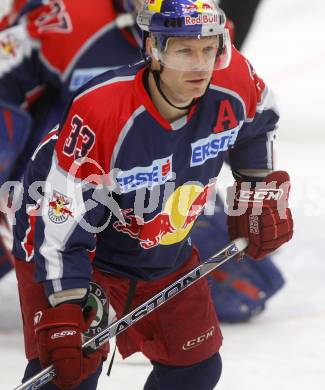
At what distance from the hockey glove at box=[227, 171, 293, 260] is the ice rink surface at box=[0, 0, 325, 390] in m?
0.68

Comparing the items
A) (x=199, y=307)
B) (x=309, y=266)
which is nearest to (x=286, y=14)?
(x=309, y=266)

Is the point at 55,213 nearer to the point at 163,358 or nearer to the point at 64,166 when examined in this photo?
the point at 64,166

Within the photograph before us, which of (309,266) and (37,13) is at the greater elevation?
(37,13)

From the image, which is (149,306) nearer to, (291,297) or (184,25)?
(184,25)

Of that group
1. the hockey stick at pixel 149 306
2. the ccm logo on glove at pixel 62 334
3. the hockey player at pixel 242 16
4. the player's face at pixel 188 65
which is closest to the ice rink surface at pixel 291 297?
the hockey stick at pixel 149 306

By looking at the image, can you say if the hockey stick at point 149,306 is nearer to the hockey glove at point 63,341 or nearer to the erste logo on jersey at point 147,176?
the hockey glove at point 63,341

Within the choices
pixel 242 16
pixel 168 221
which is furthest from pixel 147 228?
pixel 242 16

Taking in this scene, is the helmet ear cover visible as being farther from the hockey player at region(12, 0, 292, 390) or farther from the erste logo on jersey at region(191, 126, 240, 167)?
the erste logo on jersey at region(191, 126, 240, 167)

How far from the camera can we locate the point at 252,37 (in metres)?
7.30

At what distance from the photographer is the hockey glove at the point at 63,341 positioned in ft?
7.89

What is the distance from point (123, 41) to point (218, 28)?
4.16 feet

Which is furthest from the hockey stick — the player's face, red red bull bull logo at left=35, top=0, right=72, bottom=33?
red red bull bull logo at left=35, top=0, right=72, bottom=33

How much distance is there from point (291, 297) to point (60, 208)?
75.2 inches

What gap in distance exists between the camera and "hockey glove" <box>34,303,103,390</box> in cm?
240
